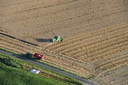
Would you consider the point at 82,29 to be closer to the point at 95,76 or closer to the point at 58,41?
the point at 58,41

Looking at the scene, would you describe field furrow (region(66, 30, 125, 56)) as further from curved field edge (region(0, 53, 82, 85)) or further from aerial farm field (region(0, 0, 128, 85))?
curved field edge (region(0, 53, 82, 85))

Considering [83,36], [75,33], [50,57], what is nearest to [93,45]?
[83,36]

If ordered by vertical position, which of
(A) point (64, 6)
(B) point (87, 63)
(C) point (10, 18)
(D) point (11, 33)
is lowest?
(B) point (87, 63)

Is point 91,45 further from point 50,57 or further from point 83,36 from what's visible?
point 50,57

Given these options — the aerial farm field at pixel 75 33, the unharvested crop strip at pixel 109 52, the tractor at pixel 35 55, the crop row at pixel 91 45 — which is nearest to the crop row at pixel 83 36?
the aerial farm field at pixel 75 33

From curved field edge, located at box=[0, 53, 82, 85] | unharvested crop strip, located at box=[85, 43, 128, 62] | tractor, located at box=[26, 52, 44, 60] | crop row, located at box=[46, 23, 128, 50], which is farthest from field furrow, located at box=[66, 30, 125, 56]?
curved field edge, located at box=[0, 53, 82, 85]

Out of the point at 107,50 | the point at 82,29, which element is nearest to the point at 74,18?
the point at 82,29

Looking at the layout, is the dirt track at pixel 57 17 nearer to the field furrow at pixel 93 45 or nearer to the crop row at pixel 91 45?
the crop row at pixel 91 45
